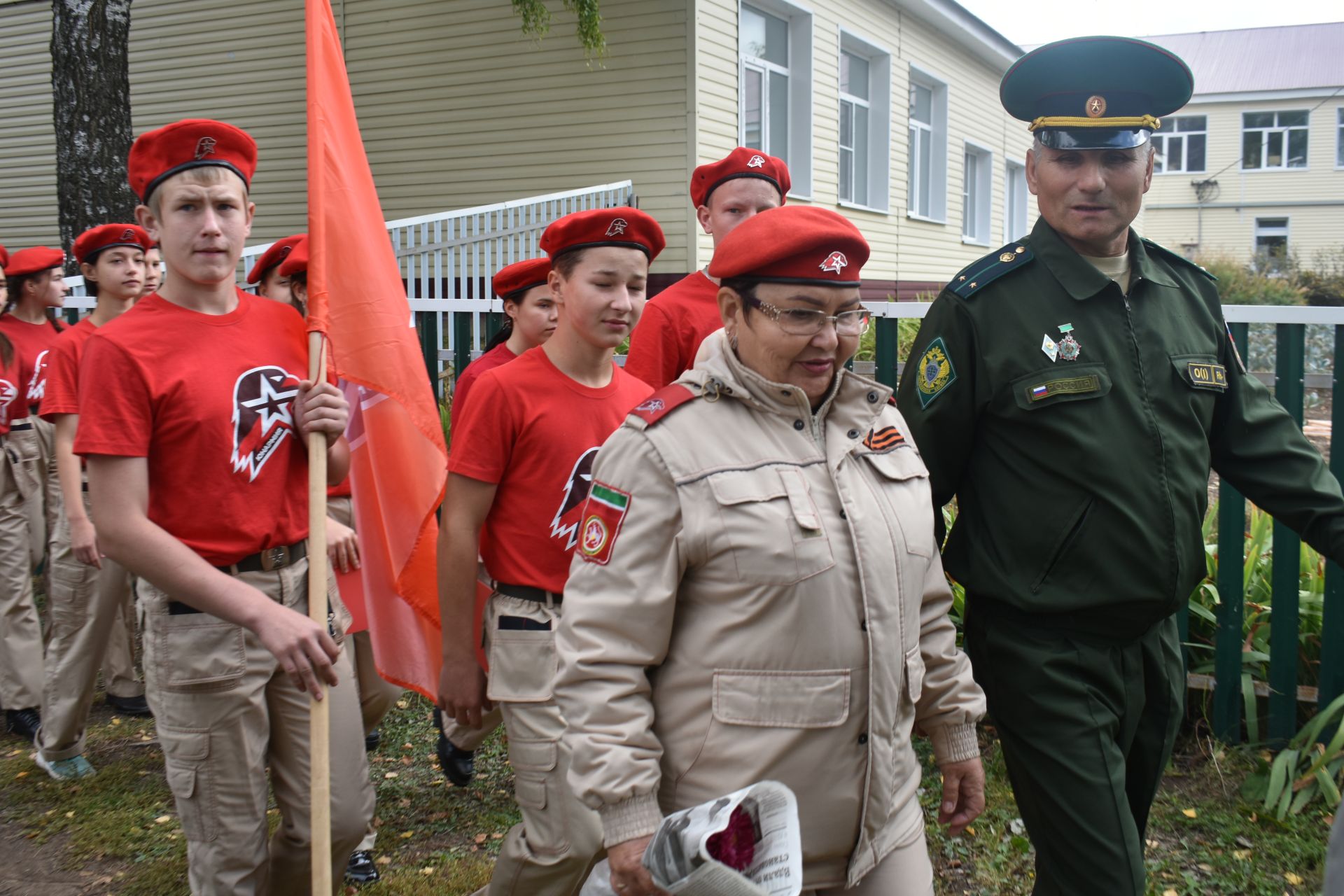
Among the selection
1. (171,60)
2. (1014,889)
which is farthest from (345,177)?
(171,60)

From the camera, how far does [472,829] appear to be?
445 centimetres

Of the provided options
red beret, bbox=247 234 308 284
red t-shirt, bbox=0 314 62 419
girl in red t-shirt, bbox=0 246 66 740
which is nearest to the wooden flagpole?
red beret, bbox=247 234 308 284

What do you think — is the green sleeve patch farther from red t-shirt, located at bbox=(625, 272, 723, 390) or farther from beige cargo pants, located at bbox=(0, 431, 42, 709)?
beige cargo pants, located at bbox=(0, 431, 42, 709)

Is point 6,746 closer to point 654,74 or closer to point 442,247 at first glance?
point 442,247

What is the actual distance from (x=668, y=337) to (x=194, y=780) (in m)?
2.12

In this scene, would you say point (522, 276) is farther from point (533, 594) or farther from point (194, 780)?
point (194, 780)

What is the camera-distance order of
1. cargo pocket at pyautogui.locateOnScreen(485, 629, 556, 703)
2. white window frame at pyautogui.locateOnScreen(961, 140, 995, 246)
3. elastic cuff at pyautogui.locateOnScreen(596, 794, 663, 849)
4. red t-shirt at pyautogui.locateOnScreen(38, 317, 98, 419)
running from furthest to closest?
white window frame at pyautogui.locateOnScreen(961, 140, 995, 246) → red t-shirt at pyautogui.locateOnScreen(38, 317, 98, 419) → cargo pocket at pyautogui.locateOnScreen(485, 629, 556, 703) → elastic cuff at pyautogui.locateOnScreen(596, 794, 663, 849)

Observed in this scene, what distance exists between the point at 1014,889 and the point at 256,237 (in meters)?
16.0

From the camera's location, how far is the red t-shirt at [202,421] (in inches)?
109

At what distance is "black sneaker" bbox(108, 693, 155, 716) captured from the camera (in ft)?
19.3

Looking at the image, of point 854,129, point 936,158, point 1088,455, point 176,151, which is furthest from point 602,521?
point 936,158

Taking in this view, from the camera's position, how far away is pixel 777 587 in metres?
2.06

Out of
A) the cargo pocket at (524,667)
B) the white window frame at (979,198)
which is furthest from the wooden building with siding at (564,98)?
the cargo pocket at (524,667)

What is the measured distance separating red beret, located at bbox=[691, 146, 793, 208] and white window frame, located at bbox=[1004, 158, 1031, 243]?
2118 centimetres
